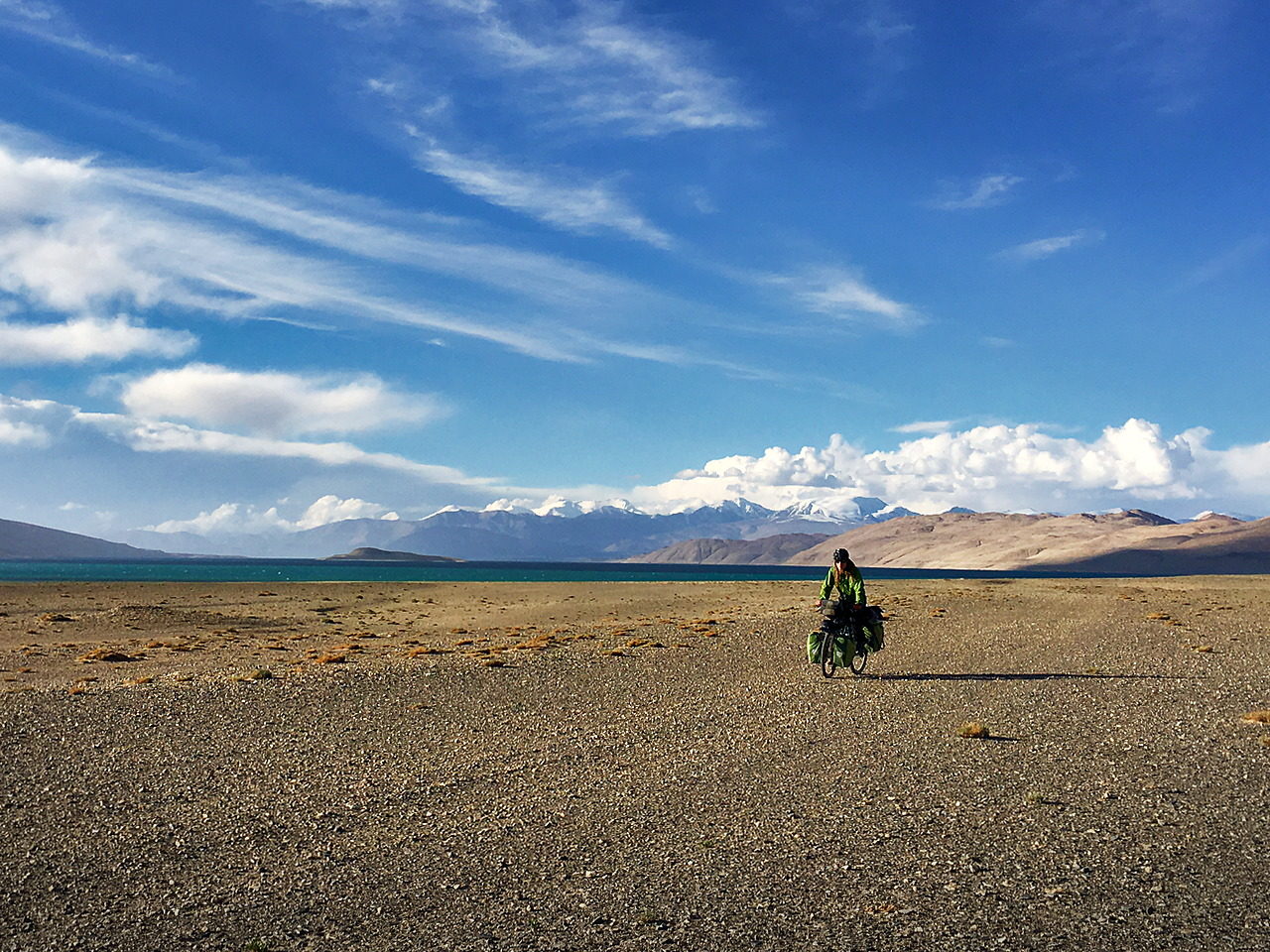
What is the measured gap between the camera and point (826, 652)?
22609mm

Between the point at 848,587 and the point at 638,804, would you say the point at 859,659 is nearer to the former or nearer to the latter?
the point at 848,587

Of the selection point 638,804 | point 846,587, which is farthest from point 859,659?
point 638,804

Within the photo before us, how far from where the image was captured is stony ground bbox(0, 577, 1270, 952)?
26.4 ft

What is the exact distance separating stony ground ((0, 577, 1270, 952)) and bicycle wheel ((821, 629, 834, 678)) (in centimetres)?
78

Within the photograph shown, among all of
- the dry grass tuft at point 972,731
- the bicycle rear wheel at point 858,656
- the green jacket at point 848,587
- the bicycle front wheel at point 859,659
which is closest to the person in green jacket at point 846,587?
the green jacket at point 848,587

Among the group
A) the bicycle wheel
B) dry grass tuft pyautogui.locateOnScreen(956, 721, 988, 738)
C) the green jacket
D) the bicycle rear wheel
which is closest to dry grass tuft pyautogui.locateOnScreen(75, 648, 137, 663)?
the bicycle wheel

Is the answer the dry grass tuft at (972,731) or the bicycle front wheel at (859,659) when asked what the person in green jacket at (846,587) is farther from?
the dry grass tuft at (972,731)

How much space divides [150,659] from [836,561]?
73.6ft

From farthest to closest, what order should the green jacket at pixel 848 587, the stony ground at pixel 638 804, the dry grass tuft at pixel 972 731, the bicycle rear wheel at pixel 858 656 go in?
the bicycle rear wheel at pixel 858 656 → the green jacket at pixel 848 587 → the dry grass tuft at pixel 972 731 → the stony ground at pixel 638 804

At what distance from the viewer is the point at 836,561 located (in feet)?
67.2

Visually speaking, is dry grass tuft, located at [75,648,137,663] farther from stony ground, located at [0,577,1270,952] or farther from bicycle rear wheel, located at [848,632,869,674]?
bicycle rear wheel, located at [848,632,869,674]

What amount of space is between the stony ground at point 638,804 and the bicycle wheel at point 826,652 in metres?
0.78

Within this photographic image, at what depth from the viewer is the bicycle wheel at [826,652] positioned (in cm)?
2256

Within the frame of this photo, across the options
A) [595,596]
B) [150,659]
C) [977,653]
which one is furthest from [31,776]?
[595,596]
